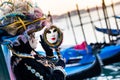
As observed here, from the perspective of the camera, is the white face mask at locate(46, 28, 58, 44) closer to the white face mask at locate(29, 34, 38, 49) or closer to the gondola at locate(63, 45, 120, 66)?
the white face mask at locate(29, 34, 38, 49)

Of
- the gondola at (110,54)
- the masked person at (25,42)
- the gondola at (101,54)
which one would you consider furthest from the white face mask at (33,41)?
the gondola at (110,54)

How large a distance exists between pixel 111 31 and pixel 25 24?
423 inches

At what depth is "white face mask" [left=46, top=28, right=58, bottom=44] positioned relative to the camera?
1.00m

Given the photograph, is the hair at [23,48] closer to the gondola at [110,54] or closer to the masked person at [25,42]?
the masked person at [25,42]

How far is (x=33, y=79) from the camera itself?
1.00 meters

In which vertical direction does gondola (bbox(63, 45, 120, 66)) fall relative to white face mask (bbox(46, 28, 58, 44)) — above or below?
below

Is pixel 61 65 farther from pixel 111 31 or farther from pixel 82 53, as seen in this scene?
pixel 111 31

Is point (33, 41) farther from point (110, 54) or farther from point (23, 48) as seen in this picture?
point (110, 54)

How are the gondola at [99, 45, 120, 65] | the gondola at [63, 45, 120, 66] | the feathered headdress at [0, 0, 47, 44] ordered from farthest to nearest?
the gondola at [99, 45, 120, 65] < the gondola at [63, 45, 120, 66] < the feathered headdress at [0, 0, 47, 44]

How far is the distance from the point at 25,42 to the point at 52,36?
0.09m

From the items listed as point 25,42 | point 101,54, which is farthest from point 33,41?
point 101,54

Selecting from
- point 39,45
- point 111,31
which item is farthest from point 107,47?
point 39,45

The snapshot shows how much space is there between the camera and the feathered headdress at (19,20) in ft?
3.23

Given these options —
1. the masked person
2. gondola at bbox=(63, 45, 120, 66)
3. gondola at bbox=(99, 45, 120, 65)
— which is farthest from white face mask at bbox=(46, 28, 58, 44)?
gondola at bbox=(99, 45, 120, 65)
